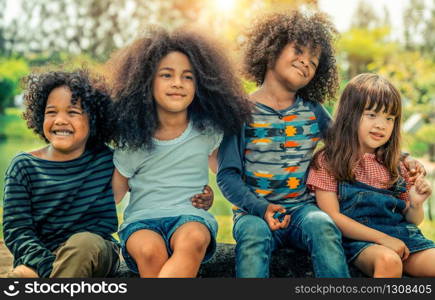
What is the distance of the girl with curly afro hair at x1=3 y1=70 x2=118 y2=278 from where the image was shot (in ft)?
7.68

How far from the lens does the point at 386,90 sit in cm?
258

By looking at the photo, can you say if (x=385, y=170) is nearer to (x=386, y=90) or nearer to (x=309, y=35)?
(x=386, y=90)

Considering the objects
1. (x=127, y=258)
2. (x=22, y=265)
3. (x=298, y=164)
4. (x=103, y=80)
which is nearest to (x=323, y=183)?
(x=298, y=164)

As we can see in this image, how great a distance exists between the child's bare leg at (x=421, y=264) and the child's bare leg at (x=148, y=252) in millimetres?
1203

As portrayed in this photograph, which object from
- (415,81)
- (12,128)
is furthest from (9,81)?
(415,81)

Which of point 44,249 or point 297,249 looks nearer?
point 44,249

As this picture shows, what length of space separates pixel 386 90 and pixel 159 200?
4.20 ft

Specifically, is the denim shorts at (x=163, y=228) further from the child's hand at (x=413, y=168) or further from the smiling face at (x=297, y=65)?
the child's hand at (x=413, y=168)

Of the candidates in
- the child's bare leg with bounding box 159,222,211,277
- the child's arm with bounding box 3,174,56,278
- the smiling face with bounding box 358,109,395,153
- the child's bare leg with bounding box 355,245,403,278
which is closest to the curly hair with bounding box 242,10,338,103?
the smiling face with bounding box 358,109,395,153

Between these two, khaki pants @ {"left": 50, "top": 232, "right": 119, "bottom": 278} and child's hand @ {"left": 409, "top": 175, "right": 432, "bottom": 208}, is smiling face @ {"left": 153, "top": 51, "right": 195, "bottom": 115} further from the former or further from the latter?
child's hand @ {"left": 409, "top": 175, "right": 432, "bottom": 208}

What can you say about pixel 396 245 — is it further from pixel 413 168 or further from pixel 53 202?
pixel 53 202

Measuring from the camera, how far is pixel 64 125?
250 centimetres

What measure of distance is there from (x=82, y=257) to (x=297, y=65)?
4.65 feet

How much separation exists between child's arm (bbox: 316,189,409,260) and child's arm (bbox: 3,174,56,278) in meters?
1.32
